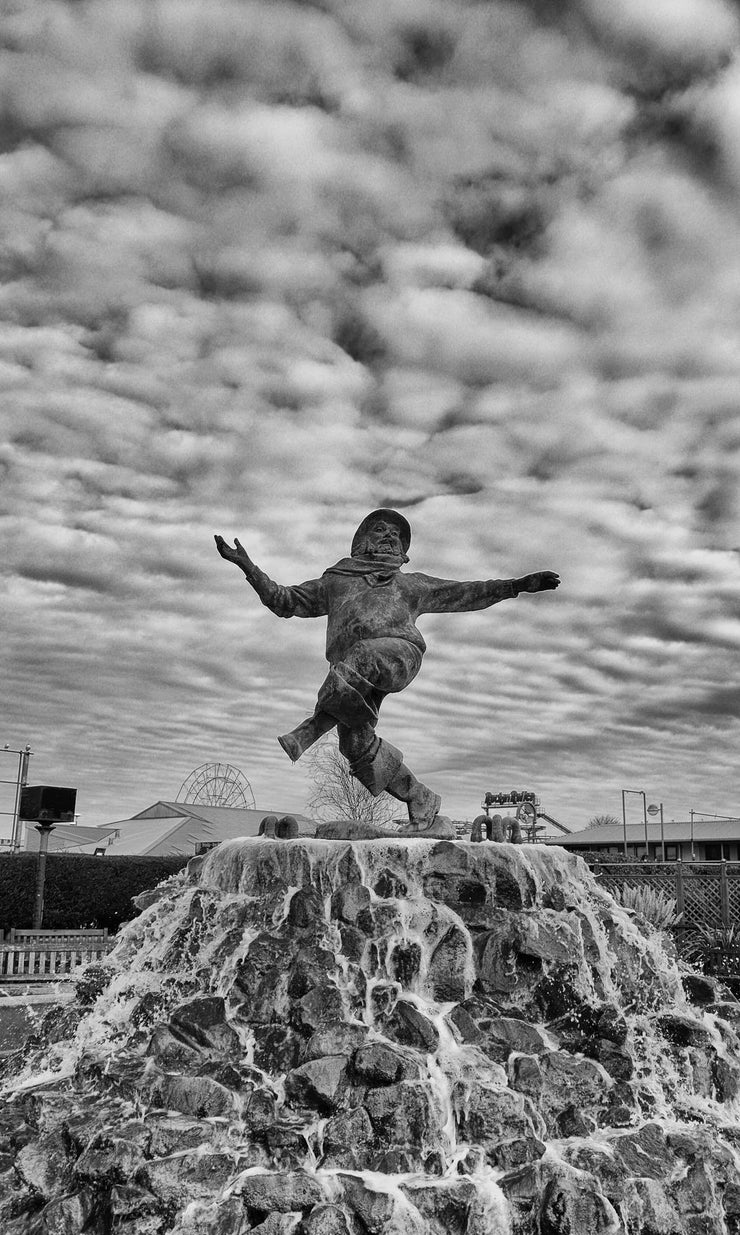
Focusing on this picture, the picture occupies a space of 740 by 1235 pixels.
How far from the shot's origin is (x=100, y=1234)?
4.32 m

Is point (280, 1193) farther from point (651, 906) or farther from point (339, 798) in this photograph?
point (339, 798)

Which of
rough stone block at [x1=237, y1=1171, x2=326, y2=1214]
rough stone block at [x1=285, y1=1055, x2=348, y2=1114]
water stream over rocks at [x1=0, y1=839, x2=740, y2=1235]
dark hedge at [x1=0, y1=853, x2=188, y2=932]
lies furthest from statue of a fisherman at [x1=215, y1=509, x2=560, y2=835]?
dark hedge at [x1=0, y1=853, x2=188, y2=932]

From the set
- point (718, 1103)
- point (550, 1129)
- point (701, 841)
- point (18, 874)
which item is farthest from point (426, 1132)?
point (701, 841)

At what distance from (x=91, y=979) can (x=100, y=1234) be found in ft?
7.88

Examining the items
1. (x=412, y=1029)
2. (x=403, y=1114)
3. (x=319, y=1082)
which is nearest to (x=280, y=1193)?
(x=319, y=1082)

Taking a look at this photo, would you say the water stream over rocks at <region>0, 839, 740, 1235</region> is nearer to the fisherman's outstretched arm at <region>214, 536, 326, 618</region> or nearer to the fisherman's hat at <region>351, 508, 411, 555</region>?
the fisherman's outstretched arm at <region>214, 536, 326, 618</region>

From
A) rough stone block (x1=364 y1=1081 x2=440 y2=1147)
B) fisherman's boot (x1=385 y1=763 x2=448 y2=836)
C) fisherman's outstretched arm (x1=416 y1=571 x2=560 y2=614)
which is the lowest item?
rough stone block (x1=364 y1=1081 x2=440 y2=1147)

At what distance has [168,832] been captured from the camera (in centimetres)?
2867

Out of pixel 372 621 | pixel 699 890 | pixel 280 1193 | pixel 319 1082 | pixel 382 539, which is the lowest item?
pixel 280 1193

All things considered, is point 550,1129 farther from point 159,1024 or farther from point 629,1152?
point 159,1024

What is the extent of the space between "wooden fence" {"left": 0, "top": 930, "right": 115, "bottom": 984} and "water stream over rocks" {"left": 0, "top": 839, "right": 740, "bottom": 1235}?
7.54 meters

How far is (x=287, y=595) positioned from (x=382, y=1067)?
371cm

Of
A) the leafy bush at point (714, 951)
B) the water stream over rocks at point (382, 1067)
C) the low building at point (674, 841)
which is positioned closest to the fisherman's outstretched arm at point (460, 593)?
the water stream over rocks at point (382, 1067)

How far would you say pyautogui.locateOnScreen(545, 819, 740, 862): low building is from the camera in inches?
1494
